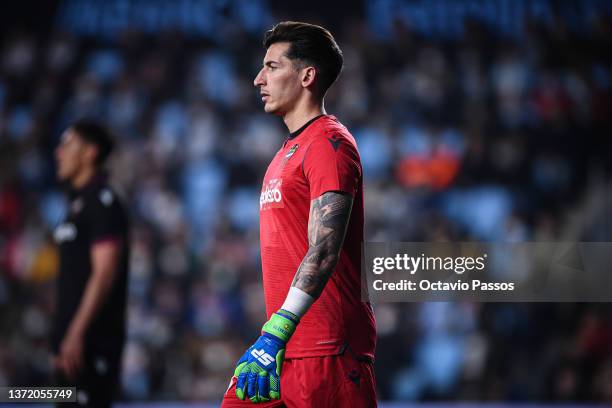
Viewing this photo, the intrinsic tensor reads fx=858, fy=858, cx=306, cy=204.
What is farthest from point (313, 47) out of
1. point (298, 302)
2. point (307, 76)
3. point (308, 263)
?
point (298, 302)

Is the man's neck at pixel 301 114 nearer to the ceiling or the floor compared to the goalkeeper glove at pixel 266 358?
nearer to the ceiling

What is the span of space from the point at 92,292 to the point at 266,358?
2992 mm

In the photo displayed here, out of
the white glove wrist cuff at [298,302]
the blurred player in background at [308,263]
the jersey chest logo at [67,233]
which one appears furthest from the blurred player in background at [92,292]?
the white glove wrist cuff at [298,302]

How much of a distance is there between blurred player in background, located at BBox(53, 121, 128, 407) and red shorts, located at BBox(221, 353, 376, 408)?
2.77m

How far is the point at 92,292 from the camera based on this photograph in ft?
18.1

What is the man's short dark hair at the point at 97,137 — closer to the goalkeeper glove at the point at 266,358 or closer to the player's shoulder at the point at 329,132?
the player's shoulder at the point at 329,132

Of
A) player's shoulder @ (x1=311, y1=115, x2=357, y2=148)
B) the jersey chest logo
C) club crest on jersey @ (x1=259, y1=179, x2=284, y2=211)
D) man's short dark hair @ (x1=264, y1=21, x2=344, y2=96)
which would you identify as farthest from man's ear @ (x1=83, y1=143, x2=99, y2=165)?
player's shoulder @ (x1=311, y1=115, x2=357, y2=148)

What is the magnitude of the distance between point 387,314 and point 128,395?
9.87 ft

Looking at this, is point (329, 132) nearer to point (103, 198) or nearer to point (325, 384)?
point (325, 384)

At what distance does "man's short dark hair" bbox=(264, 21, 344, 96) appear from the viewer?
3.24 m

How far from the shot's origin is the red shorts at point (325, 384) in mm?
2895

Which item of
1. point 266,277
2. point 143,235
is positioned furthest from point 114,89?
point 266,277

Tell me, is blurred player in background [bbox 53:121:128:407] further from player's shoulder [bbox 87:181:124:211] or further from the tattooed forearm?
the tattooed forearm

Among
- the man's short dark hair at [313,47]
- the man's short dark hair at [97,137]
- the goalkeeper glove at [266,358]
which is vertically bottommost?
the goalkeeper glove at [266,358]
